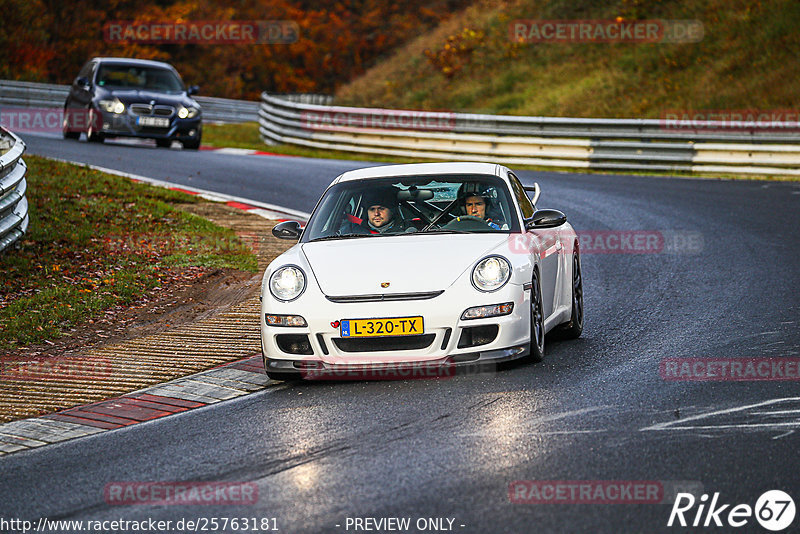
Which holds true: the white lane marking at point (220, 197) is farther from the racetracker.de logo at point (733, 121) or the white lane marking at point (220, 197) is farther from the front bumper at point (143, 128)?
the racetracker.de logo at point (733, 121)

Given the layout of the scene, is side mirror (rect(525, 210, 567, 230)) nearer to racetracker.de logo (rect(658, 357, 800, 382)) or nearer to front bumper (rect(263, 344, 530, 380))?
front bumper (rect(263, 344, 530, 380))

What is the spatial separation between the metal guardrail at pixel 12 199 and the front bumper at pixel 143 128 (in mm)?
11365

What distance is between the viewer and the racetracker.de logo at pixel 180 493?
17.4 feet

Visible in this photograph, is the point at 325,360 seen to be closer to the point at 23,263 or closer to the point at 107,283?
the point at 107,283

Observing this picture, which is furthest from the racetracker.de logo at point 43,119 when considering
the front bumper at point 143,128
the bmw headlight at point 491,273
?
the bmw headlight at point 491,273

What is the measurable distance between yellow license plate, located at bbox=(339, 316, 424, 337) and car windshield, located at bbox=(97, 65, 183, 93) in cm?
1862

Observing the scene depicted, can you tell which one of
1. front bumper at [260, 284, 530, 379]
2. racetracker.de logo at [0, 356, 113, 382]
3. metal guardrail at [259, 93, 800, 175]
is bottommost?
racetracker.de logo at [0, 356, 113, 382]

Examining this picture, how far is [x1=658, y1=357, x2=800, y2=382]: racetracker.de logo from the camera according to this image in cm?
733

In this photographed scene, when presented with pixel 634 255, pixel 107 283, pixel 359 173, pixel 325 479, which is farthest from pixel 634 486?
pixel 634 255

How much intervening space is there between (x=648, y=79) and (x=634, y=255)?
18626 mm

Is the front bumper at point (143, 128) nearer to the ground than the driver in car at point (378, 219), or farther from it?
farther from it

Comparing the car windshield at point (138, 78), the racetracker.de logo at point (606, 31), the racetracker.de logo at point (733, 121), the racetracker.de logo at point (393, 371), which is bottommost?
the racetracker.de logo at point (393, 371)

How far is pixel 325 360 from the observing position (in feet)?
24.7

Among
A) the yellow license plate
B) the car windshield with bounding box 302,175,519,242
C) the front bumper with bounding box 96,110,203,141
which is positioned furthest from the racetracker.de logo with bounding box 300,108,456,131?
the yellow license plate
